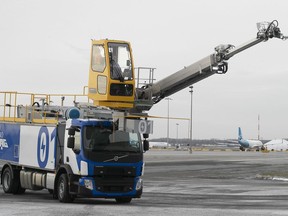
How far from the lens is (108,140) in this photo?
63.9 feet

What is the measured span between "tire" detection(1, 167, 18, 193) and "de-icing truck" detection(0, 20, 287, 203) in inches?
1.5

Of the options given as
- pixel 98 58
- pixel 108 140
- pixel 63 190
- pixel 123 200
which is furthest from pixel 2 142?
pixel 108 140

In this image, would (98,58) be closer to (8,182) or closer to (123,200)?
(123,200)

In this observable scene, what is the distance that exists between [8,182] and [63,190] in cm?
462

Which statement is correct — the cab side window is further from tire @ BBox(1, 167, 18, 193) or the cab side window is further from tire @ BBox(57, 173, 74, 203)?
tire @ BBox(1, 167, 18, 193)

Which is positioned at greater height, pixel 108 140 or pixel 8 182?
pixel 108 140

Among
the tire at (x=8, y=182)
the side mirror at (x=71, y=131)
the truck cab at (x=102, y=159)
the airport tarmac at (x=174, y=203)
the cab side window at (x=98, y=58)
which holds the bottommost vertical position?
the airport tarmac at (x=174, y=203)

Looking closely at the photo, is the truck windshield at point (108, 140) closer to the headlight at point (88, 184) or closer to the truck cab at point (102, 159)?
the truck cab at point (102, 159)

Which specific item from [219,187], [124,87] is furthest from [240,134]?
[124,87]

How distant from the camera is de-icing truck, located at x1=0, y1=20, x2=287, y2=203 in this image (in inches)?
755

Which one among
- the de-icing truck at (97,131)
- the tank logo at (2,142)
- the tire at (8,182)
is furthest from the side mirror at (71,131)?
the tank logo at (2,142)

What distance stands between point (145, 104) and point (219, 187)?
8961 mm

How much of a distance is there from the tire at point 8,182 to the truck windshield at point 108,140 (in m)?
5.25

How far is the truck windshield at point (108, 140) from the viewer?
758 inches
